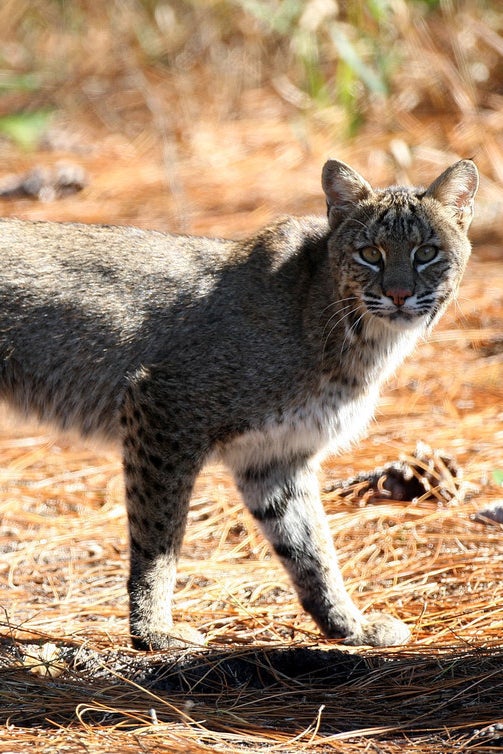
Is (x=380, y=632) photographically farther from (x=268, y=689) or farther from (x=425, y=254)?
(x=425, y=254)

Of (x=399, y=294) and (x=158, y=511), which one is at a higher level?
(x=399, y=294)

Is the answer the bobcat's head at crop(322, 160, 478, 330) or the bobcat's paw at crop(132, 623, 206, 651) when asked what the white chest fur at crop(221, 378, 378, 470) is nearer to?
the bobcat's head at crop(322, 160, 478, 330)

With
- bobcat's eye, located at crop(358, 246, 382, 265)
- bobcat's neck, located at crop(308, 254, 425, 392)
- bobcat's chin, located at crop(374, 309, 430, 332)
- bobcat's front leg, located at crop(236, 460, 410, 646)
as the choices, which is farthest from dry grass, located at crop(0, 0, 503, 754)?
bobcat's eye, located at crop(358, 246, 382, 265)

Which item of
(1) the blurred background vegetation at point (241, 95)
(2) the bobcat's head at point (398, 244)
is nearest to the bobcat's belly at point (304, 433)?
(2) the bobcat's head at point (398, 244)

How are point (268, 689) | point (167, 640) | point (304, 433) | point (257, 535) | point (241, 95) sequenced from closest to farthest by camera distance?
1. point (268, 689)
2. point (167, 640)
3. point (304, 433)
4. point (257, 535)
5. point (241, 95)

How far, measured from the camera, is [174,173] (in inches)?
349

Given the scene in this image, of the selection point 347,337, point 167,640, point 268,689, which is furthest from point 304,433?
point 268,689

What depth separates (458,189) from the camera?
3982 mm

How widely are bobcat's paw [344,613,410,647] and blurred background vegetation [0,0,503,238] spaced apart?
3669mm

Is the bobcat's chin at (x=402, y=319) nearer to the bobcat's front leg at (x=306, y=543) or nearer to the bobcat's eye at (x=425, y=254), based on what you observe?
the bobcat's eye at (x=425, y=254)

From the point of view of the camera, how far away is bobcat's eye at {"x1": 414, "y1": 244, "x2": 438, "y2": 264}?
382 cm

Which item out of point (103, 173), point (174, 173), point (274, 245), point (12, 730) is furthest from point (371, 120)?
point (12, 730)

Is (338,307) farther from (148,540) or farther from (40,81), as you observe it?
(40,81)

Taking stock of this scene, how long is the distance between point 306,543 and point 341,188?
56.0 inches
